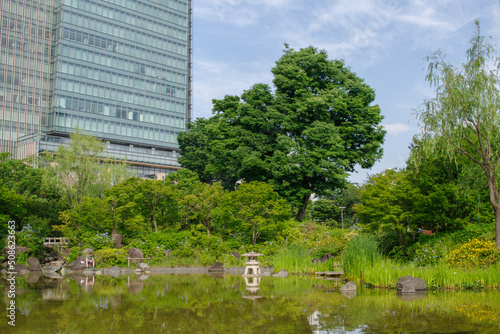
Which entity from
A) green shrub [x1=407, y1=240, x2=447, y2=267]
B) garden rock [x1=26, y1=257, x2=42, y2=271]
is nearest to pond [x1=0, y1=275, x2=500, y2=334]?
green shrub [x1=407, y1=240, x2=447, y2=267]

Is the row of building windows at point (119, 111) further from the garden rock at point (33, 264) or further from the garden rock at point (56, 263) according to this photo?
the garden rock at point (33, 264)

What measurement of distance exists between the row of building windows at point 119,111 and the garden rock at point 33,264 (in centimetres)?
5436

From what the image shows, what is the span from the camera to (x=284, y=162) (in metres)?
27.4

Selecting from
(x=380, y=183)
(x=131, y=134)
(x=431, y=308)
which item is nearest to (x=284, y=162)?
(x=380, y=183)

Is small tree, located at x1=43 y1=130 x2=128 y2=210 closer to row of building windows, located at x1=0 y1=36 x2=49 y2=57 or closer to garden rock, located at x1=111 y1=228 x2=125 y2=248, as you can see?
garden rock, located at x1=111 y1=228 x2=125 y2=248

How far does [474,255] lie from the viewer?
14.3 meters

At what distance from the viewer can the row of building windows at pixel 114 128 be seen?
73.6 m

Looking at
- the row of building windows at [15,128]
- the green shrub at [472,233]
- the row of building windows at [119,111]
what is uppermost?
the row of building windows at [119,111]

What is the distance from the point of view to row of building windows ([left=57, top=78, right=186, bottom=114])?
244 feet

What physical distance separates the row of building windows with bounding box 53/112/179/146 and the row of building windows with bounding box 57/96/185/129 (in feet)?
4.53

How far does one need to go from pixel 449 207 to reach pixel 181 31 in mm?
80942

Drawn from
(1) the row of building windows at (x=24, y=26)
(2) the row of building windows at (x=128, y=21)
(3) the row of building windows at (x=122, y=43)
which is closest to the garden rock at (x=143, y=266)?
(3) the row of building windows at (x=122, y=43)

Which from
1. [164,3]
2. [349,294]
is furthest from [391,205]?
[164,3]

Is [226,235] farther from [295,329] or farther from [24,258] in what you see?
[295,329]
